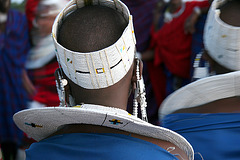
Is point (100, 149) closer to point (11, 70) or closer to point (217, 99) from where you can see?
point (217, 99)

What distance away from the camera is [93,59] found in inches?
45.3

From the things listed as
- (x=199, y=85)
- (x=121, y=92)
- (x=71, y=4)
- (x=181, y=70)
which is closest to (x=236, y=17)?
(x=199, y=85)

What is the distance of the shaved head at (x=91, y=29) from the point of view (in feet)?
3.79

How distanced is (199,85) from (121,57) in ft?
1.68

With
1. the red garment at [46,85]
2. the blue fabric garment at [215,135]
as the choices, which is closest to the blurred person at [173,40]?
the red garment at [46,85]

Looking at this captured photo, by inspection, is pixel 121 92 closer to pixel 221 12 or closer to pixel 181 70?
pixel 221 12

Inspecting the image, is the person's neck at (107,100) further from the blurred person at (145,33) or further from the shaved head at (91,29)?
the blurred person at (145,33)

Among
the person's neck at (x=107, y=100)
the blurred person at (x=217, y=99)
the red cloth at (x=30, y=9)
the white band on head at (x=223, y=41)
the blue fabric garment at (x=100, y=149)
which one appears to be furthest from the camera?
the red cloth at (x=30, y=9)

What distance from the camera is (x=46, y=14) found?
103 inches

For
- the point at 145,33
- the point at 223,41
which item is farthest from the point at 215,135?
the point at 145,33

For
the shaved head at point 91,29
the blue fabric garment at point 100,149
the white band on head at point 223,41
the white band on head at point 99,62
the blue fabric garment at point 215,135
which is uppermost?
the shaved head at point 91,29

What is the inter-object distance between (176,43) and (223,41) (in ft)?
5.08

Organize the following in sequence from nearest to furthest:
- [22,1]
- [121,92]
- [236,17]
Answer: [121,92]
[236,17]
[22,1]

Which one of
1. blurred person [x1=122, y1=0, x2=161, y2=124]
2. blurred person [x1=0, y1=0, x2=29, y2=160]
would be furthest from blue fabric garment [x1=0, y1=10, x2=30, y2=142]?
blurred person [x1=122, y1=0, x2=161, y2=124]
